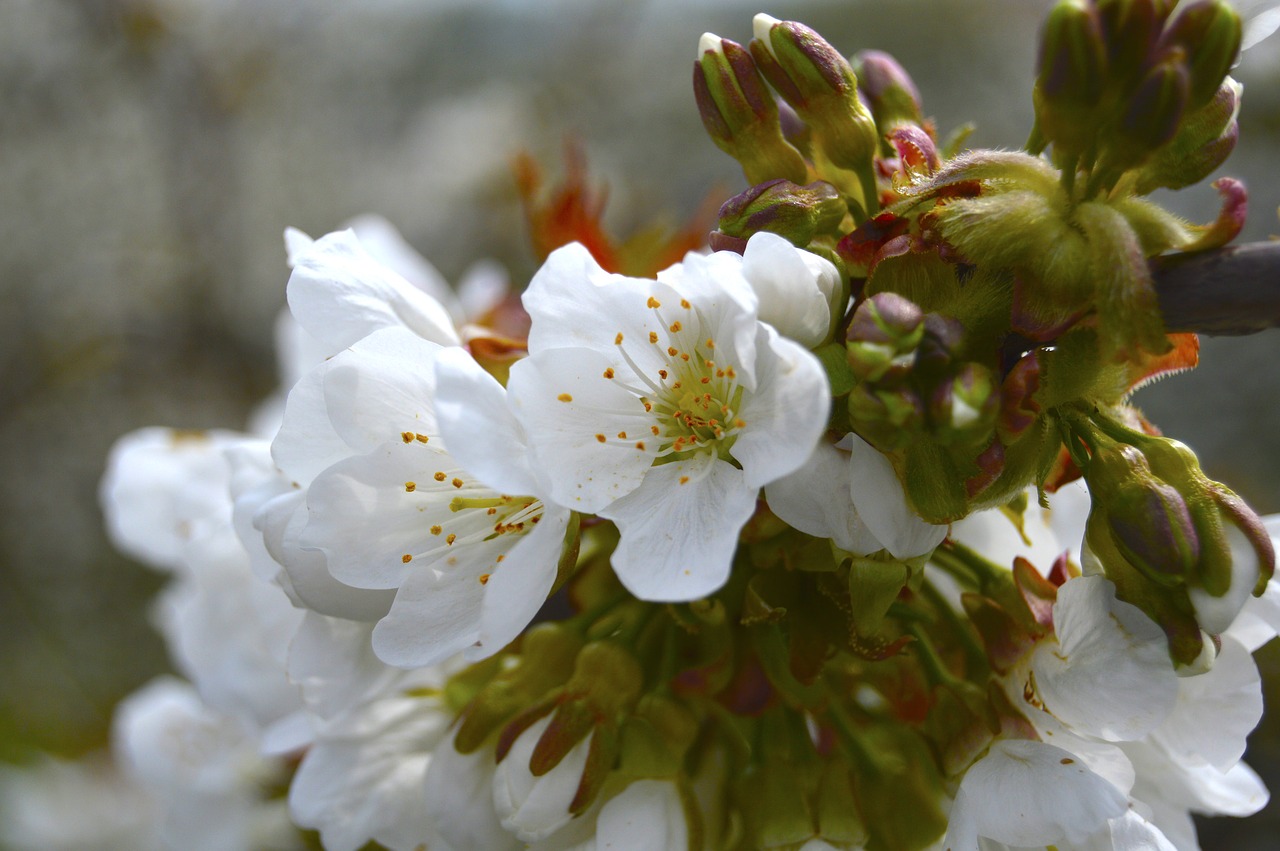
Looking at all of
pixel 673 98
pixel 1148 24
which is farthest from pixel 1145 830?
pixel 673 98

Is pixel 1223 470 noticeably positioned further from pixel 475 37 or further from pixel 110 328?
pixel 475 37

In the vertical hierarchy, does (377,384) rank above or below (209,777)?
above

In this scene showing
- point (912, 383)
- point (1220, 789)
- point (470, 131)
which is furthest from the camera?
point (470, 131)

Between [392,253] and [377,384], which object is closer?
[377,384]

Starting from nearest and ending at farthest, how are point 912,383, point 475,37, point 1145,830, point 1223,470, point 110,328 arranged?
1. point 912,383
2. point 1145,830
3. point 1223,470
4. point 110,328
5. point 475,37

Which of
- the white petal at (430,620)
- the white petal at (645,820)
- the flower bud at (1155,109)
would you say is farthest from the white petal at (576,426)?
the flower bud at (1155,109)

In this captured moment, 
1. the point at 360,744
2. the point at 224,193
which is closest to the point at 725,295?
the point at 360,744

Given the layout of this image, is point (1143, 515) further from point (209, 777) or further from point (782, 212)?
point (209, 777)

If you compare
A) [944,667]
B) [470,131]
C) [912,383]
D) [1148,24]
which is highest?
[1148,24]
